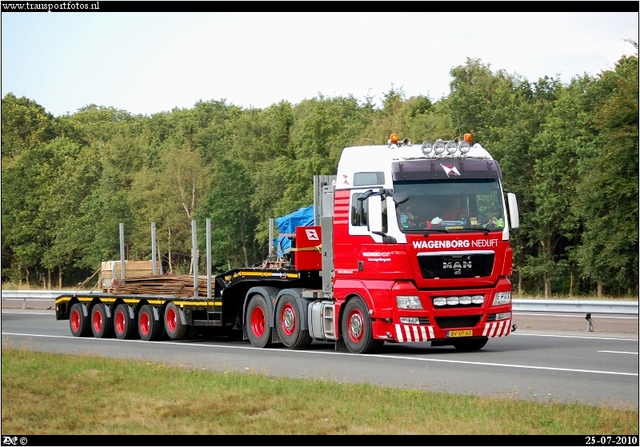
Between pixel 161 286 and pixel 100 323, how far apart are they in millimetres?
2582

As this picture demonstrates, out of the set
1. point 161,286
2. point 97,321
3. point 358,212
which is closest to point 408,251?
point 358,212

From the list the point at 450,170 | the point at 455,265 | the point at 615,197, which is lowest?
the point at 455,265

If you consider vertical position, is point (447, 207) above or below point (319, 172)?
below

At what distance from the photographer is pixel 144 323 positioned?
84.0ft

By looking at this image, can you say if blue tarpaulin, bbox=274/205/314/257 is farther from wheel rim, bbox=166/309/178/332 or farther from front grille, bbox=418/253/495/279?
front grille, bbox=418/253/495/279

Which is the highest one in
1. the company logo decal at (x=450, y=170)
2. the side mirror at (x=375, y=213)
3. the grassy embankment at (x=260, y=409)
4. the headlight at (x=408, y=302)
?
the company logo decal at (x=450, y=170)

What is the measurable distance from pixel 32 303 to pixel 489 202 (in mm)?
32862

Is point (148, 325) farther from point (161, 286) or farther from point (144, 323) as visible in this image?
point (161, 286)

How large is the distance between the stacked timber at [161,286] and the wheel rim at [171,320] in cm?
42

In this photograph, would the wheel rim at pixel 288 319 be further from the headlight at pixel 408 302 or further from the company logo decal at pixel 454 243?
the company logo decal at pixel 454 243

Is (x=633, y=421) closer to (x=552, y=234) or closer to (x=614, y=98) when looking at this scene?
(x=614, y=98)

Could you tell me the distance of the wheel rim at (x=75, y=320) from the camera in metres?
27.8

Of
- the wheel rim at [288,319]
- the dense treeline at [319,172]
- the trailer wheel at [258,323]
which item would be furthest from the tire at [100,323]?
the dense treeline at [319,172]

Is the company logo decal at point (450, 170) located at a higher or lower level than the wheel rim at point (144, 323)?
higher
